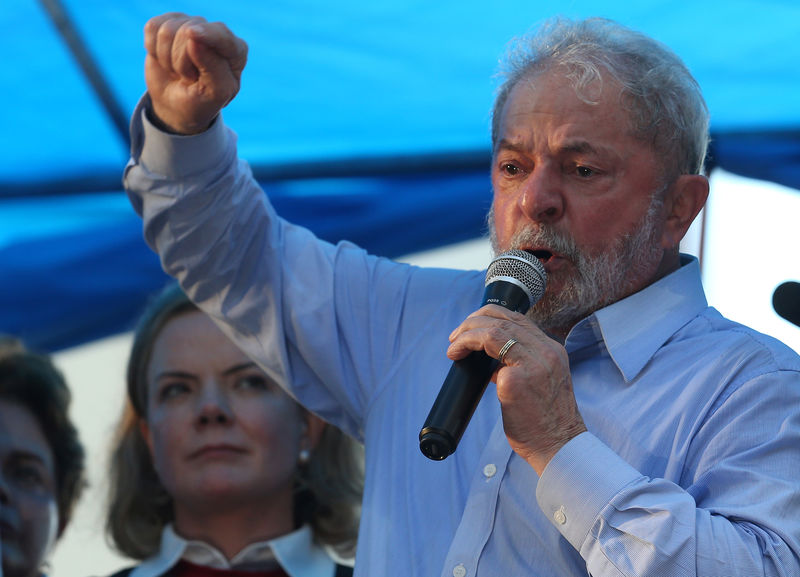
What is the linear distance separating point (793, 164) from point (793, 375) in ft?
5.17

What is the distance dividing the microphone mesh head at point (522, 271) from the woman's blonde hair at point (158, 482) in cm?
152

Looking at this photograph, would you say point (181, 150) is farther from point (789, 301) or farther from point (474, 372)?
point (789, 301)

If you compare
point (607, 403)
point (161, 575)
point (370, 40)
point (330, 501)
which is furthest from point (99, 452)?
point (607, 403)

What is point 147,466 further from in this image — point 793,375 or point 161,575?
point 793,375

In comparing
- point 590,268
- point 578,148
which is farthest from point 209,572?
point 578,148

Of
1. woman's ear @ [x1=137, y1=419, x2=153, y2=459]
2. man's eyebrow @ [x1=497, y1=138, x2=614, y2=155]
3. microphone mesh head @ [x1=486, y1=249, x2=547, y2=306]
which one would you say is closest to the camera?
microphone mesh head @ [x1=486, y1=249, x2=547, y2=306]

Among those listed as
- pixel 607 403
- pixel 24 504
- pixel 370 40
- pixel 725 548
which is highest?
pixel 370 40

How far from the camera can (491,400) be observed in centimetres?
181

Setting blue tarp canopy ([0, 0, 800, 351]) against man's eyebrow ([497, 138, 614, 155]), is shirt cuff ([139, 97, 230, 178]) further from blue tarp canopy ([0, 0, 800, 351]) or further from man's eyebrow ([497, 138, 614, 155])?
blue tarp canopy ([0, 0, 800, 351])

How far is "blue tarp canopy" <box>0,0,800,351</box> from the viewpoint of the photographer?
2.82 metres

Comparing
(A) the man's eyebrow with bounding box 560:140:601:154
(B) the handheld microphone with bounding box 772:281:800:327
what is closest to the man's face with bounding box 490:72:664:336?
(A) the man's eyebrow with bounding box 560:140:601:154

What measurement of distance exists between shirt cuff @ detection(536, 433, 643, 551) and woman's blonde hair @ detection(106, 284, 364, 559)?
1594mm

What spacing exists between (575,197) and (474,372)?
0.56 meters

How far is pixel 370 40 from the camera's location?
2.89 m
